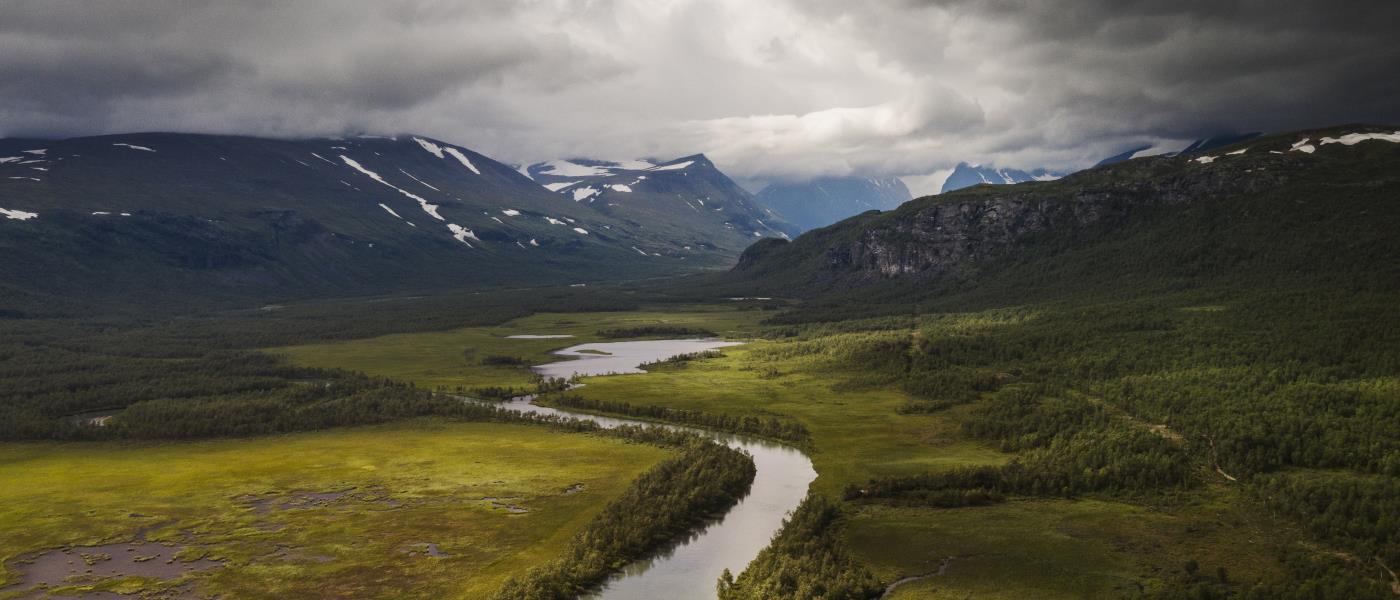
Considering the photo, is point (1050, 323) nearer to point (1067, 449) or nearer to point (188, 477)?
point (1067, 449)

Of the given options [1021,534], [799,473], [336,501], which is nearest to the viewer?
[1021,534]

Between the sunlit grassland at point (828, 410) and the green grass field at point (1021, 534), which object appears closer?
the green grass field at point (1021, 534)

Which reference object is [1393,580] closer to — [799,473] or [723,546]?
[723,546]

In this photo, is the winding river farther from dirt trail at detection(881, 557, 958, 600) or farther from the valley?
dirt trail at detection(881, 557, 958, 600)

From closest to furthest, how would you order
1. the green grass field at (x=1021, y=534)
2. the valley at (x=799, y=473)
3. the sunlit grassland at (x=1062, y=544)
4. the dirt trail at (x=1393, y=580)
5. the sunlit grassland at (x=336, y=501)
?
the dirt trail at (x=1393, y=580) → the sunlit grassland at (x=1062, y=544) → the green grass field at (x=1021, y=534) → the valley at (x=799, y=473) → the sunlit grassland at (x=336, y=501)

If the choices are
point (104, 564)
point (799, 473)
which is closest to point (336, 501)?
point (104, 564)

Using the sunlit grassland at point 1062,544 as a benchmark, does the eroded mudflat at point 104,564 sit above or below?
above

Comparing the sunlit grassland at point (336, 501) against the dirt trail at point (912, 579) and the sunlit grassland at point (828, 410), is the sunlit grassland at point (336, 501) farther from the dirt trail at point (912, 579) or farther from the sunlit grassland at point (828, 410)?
the dirt trail at point (912, 579)

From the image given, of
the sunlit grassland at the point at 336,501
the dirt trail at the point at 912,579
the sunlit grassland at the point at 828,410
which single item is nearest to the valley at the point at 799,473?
the sunlit grassland at the point at 336,501

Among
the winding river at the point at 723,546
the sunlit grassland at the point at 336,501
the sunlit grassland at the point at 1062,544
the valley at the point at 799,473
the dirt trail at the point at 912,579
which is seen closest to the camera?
the sunlit grassland at the point at 1062,544

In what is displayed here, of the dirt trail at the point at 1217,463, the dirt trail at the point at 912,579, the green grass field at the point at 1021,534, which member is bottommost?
the dirt trail at the point at 912,579
